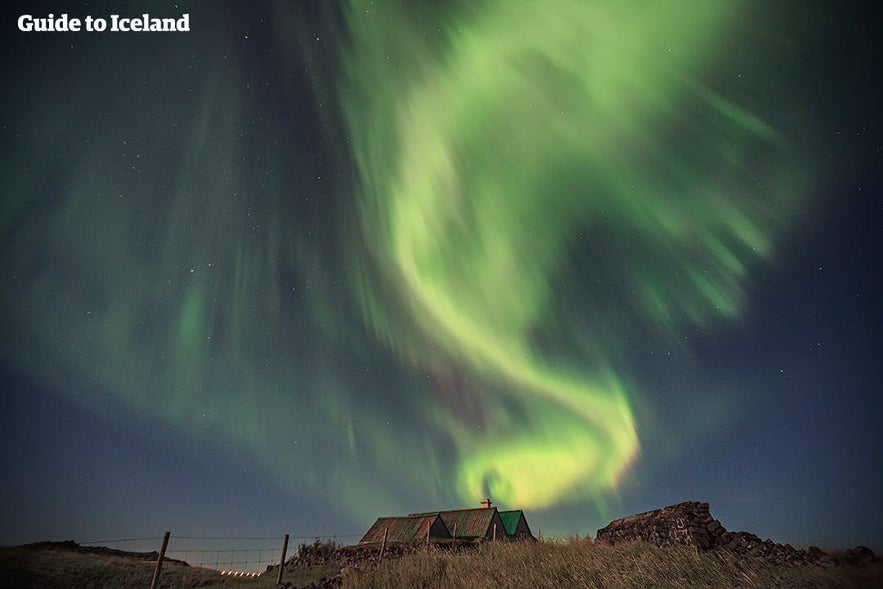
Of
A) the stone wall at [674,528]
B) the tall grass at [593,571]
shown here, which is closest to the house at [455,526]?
the stone wall at [674,528]

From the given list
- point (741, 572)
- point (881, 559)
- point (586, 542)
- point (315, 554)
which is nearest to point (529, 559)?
point (586, 542)

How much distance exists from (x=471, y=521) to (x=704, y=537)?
106 ft

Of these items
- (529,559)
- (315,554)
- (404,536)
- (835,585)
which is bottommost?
(835,585)

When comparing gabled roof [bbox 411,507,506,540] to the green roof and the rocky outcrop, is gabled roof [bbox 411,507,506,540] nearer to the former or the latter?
the green roof

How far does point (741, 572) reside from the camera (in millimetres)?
12477

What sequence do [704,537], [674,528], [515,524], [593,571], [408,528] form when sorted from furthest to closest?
[515,524] < [408,528] < [674,528] < [704,537] < [593,571]

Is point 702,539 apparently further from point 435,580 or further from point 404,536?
point 404,536

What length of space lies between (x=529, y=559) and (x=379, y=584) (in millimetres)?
5131

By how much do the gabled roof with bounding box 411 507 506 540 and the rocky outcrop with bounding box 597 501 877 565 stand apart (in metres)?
26.9

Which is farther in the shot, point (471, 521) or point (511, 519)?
point (511, 519)

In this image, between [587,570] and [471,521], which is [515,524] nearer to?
[471,521]

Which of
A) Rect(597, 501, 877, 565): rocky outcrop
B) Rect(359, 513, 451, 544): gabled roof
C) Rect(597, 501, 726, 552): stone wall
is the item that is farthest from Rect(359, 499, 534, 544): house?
Rect(597, 501, 877, 565): rocky outcrop

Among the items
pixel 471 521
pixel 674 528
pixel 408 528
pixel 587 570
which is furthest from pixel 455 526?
pixel 587 570

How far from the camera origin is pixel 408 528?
1913 inches
